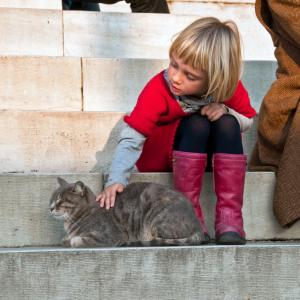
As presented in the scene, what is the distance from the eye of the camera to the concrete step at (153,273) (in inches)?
107

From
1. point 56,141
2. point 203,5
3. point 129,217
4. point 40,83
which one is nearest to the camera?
point 129,217

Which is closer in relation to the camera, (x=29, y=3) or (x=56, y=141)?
(x=56, y=141)

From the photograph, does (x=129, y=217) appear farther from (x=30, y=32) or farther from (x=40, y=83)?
(x=30, y=32)

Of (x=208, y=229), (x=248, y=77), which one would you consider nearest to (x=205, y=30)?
(x=208, y=229)

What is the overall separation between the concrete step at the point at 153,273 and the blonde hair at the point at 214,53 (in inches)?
30.5

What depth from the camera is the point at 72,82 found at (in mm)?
4449

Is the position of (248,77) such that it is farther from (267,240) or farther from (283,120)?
(267,240)

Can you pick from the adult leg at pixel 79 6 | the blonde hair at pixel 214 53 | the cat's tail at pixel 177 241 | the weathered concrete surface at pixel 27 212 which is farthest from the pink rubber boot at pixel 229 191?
the adult leg at pixel 79 6

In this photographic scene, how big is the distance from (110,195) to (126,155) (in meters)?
0.21

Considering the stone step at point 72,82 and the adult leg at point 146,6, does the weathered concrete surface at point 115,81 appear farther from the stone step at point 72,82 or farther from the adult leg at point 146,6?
the adult leg at point 146,6

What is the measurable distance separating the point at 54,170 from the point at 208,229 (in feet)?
2.89

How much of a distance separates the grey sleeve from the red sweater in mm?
35

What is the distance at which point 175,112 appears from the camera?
343cm

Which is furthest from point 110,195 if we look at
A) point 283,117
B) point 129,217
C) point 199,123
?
point 283,117
